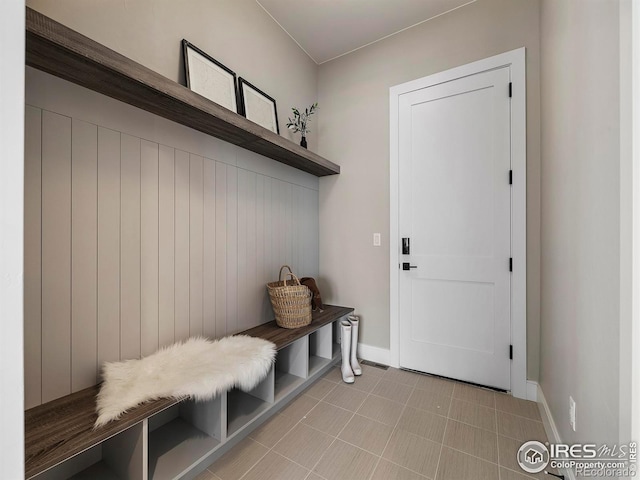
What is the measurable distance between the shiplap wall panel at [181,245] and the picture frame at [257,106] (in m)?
0.61

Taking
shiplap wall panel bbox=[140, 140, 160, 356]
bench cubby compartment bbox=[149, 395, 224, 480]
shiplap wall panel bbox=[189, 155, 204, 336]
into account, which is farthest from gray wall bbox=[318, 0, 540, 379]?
shiplap wall panel bbox=[140, 140, 160, 356]

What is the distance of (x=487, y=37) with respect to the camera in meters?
1.93

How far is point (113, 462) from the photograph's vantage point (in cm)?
110

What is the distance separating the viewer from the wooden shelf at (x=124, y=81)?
88cm

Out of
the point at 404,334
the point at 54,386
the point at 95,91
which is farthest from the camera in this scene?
the point at 404,334

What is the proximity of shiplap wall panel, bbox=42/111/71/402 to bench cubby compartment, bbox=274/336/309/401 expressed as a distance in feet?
3.69

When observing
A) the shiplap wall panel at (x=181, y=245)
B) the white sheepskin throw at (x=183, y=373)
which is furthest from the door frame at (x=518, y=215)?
the shiplap wall panel at (x=181, y=245)

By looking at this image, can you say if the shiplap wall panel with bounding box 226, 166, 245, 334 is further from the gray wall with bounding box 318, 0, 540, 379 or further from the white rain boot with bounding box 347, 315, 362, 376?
the gray wall with bounding box 318, 0, 540, 379

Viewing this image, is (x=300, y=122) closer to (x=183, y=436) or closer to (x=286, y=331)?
(x=286, y=331)

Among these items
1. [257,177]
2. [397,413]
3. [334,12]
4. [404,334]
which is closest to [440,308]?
[404,334]

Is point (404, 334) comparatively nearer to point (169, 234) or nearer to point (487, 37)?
point (169, 234)

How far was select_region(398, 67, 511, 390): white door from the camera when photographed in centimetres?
189

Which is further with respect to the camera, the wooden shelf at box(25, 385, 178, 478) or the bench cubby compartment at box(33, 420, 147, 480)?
the bench cubby compartment at box(33, 420, 147, 480)

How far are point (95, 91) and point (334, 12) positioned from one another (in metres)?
1.79
